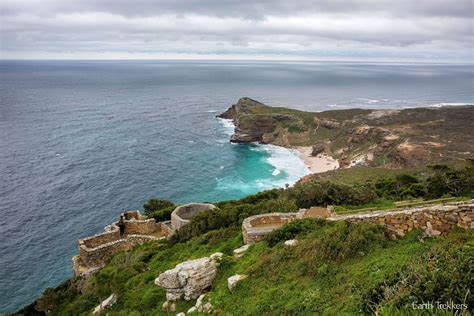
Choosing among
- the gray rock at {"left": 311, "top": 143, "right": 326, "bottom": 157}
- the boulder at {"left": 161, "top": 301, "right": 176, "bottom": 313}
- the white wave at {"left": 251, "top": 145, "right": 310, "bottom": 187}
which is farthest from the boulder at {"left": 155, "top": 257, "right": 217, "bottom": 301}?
the gray rock at {"left": 311, "top": 143, "right": 326, "bottom": 157}

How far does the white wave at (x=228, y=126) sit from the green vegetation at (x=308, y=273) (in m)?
82.5

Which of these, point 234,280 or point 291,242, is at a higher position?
point 291,242

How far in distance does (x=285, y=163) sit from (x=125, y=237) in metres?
54.6

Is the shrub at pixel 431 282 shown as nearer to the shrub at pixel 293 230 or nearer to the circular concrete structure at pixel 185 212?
the shrub at pixel 293 230

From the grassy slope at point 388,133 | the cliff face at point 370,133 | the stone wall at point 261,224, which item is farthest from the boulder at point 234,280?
the grassy slope at point 388,133

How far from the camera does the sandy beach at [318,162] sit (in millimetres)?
78125

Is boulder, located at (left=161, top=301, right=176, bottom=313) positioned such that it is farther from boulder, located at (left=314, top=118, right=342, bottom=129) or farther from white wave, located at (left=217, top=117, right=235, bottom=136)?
boulder, located at (left=314, top=118, right=342, bottom=129)

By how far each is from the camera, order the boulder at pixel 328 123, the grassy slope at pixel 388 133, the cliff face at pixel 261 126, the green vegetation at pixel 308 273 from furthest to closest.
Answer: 1. the boulder at pixel 328 123
2. the cliff face at pixel 261 126
3. the grassy slope at pixel 388 133
4. the green vegetation at pixel 308 273

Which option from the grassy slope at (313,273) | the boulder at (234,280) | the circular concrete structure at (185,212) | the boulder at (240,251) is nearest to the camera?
the grassy slope at (313,273)

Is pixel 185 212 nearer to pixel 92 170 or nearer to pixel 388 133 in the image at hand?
pixel 92 170

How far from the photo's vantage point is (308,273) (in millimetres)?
12180

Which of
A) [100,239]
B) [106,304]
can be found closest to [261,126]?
[100,239]

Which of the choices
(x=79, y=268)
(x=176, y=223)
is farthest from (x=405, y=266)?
(x=79, y=268)

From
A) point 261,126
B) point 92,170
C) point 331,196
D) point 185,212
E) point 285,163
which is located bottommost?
point 285,163
